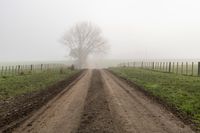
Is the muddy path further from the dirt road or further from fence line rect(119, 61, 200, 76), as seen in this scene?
fence line rect(119, 61, 200, 76)

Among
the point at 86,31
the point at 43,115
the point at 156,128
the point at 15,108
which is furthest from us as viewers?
the point at 86,31

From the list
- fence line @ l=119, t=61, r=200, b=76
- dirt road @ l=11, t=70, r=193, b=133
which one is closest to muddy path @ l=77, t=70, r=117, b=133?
dirt road @ l=11, t=70, r=193, b=133

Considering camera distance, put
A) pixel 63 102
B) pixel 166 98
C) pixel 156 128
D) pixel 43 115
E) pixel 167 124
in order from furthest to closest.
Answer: pixel 166 98 < pixel 63 102 < pixel 43 115 < pixel 167 124 < pixel 156 128

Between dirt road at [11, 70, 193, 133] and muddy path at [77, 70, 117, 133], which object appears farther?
dirt road at [11, 70, 193, 133]

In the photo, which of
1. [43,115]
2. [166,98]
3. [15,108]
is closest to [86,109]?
[43,115]

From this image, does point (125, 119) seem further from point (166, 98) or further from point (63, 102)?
point (166, 98)

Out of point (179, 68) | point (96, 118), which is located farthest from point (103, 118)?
point (179, 68)

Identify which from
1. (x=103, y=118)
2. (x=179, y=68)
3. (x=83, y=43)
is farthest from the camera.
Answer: (x=83, y=43)

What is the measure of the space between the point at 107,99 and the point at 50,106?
3.01 meters

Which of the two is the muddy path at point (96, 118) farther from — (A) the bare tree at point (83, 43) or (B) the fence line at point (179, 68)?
(A) the bare tree at point (83, 43)

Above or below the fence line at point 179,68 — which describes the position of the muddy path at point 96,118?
below

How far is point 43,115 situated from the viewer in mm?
9367

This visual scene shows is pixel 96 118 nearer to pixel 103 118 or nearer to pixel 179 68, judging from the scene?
pixel 103 118

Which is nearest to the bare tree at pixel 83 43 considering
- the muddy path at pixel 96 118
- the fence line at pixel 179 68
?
the fence line at pixel 179 68
